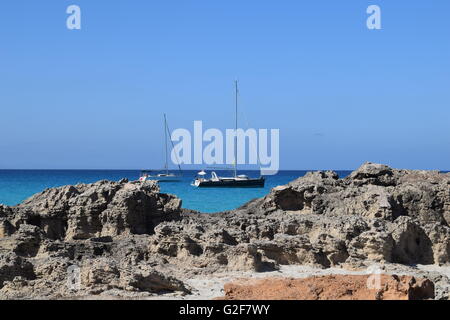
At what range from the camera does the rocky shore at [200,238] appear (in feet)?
39.9

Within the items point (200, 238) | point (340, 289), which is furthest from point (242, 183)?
point (340, 289)

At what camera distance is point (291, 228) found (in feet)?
54.6

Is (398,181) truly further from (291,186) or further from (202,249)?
(202,249)

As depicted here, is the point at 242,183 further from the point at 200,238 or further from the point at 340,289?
the point at 340,289

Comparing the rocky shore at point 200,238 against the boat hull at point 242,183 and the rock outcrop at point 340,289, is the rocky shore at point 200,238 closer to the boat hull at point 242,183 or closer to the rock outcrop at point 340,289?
the rock outcrop at point 340,289

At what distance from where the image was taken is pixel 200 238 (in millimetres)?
15500

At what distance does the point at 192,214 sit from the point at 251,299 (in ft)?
32.1

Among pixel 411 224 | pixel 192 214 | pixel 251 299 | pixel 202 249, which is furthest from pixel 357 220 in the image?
pixel 251 299

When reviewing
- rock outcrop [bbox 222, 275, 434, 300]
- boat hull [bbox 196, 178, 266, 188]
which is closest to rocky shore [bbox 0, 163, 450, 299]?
rock outcrop [bbox 222, 275, 434, 300]

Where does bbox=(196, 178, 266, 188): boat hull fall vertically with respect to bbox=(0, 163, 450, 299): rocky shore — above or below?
below

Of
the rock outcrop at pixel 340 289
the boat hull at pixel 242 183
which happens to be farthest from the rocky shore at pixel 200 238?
the boat hull at pixel 242 183

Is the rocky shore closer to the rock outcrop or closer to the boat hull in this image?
the rock outcrop

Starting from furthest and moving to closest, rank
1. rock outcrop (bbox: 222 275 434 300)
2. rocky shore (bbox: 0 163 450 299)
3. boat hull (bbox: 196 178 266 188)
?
boat hull (bbox: 196 178 266 188) → rocky shore (bbox: 0 163 450 299) → rock outcrop (bbox: 222 275 434 300)

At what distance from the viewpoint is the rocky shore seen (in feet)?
39.9
